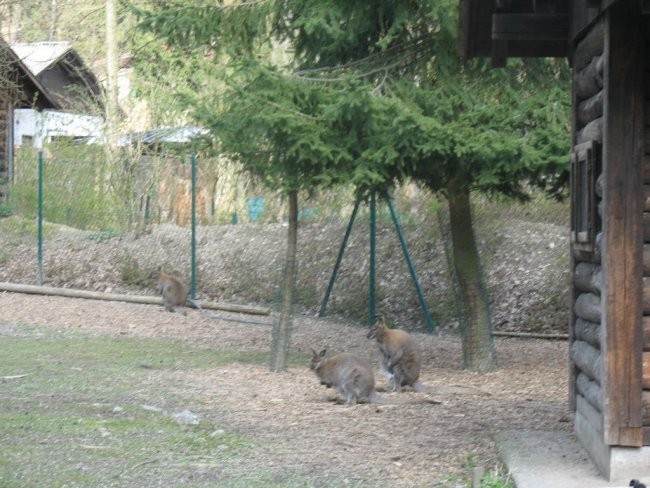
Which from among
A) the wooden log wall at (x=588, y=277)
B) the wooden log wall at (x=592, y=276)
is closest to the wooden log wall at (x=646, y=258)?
the wooden log wall at (x=592, y=276)

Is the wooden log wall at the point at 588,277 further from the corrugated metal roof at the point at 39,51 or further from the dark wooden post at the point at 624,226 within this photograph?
the corrugated metal roof at the point at 39,51

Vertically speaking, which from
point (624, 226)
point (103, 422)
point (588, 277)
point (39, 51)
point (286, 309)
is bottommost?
point (103, 422)

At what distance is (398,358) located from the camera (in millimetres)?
12227

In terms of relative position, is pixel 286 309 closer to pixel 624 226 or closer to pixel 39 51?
pixel 624 226

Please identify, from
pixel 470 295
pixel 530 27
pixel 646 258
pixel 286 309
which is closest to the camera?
pixel 646 258

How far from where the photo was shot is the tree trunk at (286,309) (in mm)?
13141

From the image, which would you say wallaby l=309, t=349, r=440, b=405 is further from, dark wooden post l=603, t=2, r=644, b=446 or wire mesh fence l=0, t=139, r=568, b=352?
wire mesh fence l=0, t=139, r=568, b=352

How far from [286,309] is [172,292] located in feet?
19.9

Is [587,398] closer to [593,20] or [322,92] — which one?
[593,20]

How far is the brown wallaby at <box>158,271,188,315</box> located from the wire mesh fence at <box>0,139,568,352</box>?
127cm

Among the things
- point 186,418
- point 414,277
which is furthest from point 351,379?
point 414,277

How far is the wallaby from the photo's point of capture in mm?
11078

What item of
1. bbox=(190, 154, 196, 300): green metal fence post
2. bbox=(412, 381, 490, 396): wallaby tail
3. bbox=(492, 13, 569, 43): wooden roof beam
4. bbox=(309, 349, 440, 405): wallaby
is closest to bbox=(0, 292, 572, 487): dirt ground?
bbox=(412, 381, 490, 396): wallaby tail

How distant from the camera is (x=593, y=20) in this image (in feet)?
25.7
